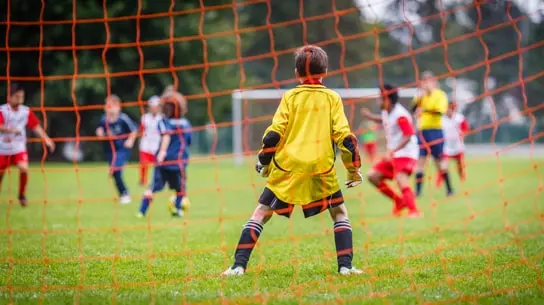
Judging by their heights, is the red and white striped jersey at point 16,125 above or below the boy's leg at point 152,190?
above

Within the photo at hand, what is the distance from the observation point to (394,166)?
9516 millimetres

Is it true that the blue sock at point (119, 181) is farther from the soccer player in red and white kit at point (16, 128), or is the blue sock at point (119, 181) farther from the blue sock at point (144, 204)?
the blue sock at point (144, 204)

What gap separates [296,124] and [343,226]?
32.8 inches

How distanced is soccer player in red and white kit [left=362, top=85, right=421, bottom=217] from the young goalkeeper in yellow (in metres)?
4.07

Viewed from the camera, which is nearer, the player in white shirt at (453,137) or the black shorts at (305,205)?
the black shorts at (305,205)

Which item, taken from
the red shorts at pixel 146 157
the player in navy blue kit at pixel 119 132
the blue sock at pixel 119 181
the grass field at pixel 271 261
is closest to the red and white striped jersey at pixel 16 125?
the grass field at pixel 271 261

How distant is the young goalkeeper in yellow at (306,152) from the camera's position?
5.26 meters

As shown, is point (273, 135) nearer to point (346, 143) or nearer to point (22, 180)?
point (346, 143)

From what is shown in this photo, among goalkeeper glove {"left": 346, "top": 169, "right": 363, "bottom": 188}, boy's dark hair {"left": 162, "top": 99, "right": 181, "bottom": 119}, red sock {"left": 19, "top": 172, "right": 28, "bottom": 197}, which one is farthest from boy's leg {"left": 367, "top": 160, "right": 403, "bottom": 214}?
red sock {"left": 19, "top": 172, "right": 28, "bottom": 197}

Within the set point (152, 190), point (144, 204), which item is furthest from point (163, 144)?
point (144, 204)

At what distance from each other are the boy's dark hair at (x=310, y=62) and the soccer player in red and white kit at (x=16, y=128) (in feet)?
18.1

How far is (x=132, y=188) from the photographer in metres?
16.0

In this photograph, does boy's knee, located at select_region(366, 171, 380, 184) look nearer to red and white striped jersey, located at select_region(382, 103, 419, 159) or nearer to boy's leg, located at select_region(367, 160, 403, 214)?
boy's leg, located at select_region(367, 160, 403, 214)

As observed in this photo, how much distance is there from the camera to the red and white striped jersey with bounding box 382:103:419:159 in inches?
368
